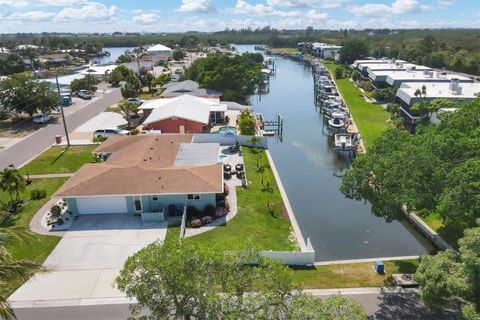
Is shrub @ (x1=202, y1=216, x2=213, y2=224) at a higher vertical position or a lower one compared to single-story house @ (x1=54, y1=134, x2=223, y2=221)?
lower

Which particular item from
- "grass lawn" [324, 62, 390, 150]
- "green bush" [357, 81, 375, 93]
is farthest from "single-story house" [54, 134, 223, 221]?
"green bush" [357, 81, 375, 93]

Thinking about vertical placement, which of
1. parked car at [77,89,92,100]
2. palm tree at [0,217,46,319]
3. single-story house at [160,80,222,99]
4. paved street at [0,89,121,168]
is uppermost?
palm tree at [0,217,46,319]

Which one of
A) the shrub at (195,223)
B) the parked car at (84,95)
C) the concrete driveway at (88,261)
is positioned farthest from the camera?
the parked car at (84,95)

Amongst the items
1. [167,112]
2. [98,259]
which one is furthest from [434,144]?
[167,112]

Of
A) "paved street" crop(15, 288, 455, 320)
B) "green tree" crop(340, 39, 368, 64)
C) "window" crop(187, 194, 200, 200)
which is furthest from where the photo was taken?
"green tree" crop(340, 39, 368, 64)

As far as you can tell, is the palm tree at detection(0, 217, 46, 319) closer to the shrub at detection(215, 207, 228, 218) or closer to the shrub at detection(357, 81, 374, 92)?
the shrub at detection(215, 207, 228, 218)

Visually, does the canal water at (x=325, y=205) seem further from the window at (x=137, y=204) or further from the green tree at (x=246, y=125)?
the window at (x=137, y=204)

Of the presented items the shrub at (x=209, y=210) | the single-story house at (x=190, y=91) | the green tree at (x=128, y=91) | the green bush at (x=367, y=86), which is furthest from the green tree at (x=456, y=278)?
the green bush at (x=367, y=86)
